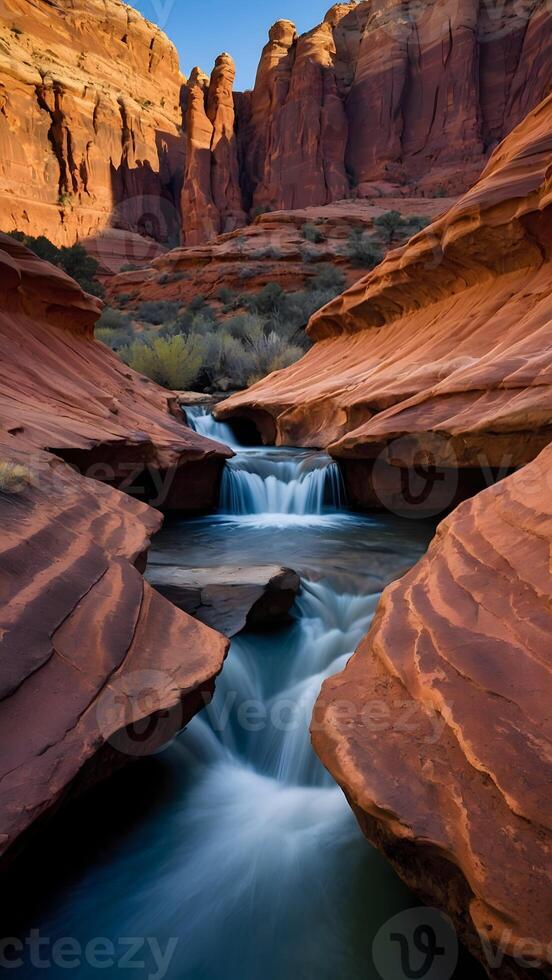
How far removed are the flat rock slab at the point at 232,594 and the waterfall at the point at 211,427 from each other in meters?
6.80

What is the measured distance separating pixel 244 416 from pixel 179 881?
9.75 meters

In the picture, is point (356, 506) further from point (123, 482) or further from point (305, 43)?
point (305, 43)

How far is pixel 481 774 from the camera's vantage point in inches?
60.2

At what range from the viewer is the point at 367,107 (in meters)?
37.5

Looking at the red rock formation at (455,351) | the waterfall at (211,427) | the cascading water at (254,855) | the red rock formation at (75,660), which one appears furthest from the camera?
the waterfall at (211,427)

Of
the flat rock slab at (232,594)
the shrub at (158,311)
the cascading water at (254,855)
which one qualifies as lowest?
the cascading water at (254,855)

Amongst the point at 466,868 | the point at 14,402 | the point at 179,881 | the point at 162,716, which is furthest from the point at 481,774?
the point at 14,402

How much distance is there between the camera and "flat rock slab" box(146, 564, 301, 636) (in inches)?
148

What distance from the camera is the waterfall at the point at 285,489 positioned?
306 inches

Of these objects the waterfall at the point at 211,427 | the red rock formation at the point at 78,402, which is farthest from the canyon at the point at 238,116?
the red rock formation at the point at 78,402

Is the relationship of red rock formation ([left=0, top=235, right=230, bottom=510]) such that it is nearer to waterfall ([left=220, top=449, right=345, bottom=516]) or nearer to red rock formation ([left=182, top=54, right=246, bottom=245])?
waterfall ([left=220, top=449, right=345, bottom=516])

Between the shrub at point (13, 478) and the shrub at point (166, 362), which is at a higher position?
the shrub at point (166, 362)

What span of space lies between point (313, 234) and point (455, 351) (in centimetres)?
2220

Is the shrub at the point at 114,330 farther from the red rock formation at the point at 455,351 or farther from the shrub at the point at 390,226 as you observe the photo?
the shrub at the point at 390,226
